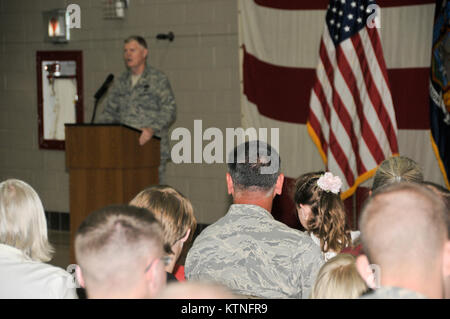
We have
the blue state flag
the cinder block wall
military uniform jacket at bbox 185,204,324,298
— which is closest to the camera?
military uniform jacket at bbox 185,204,324,298

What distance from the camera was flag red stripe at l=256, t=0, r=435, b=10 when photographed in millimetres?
4655

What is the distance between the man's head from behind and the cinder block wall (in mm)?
3552

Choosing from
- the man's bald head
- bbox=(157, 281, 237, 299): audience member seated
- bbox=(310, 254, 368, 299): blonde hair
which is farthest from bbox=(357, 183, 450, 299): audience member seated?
bbox=(157, 281, 237, 299): audience member seated

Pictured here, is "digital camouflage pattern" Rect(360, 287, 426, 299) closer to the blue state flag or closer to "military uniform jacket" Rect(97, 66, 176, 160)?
the blue state flag

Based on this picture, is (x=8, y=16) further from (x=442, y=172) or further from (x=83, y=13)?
(x=442, y=172)

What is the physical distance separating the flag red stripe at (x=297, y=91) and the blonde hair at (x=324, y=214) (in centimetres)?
205

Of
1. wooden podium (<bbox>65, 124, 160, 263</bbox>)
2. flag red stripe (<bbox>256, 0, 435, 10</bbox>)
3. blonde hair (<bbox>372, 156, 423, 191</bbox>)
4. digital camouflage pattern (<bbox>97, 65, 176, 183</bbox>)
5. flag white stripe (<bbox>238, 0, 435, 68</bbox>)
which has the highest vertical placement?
flag red stripe (<bbox>256, 0, 435, 10</bbox>)

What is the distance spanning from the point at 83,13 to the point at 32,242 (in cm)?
509

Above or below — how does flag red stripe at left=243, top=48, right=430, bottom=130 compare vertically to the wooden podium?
above

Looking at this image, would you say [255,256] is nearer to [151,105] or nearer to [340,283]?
[340,283]

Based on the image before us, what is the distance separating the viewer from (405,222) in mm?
1397

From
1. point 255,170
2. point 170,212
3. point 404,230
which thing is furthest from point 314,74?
point 404,230

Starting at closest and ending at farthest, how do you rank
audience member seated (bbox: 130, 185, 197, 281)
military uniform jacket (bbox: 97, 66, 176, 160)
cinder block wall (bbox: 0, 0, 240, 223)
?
1. audience member seated (bbox: 130, 185, 197, 281)
2. military uniform jacket (bbox: 97, 66, 176, 160)
3. cinder block wall (bbox: 0, 0, 240, 223)

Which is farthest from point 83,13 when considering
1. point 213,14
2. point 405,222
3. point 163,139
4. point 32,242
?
point 405,222
